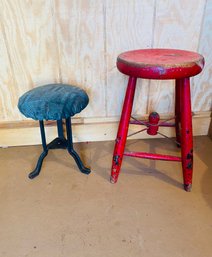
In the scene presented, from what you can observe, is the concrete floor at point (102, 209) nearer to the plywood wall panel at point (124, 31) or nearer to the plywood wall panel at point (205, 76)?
the plywood wall panel at point (205, 76)

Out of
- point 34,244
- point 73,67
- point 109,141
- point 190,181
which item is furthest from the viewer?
point 109,141

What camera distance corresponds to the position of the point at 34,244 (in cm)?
81

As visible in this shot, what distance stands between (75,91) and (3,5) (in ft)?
1.56

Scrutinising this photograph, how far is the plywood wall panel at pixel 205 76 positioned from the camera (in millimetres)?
1102

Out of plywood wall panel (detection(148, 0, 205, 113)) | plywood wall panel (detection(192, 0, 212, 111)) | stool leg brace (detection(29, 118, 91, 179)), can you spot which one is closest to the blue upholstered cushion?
stool leg brace (detection(29, 118, 91, 179))

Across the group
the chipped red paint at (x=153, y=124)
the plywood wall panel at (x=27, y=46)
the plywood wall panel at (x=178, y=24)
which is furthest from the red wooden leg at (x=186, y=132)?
the plywood wall panel at (x=27, y=46)

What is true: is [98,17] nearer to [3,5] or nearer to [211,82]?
[3,5]

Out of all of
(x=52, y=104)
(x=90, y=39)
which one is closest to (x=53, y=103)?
(x=52, y=104)

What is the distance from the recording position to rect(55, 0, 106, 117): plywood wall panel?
3.40 feet

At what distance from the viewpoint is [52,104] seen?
919 mm

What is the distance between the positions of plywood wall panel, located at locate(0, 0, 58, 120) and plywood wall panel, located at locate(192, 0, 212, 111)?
2.32 ft

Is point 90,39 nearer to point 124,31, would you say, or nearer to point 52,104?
point 124,31

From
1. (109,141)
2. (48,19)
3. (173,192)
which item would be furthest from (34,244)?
(48,19)

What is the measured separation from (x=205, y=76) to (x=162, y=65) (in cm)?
58
